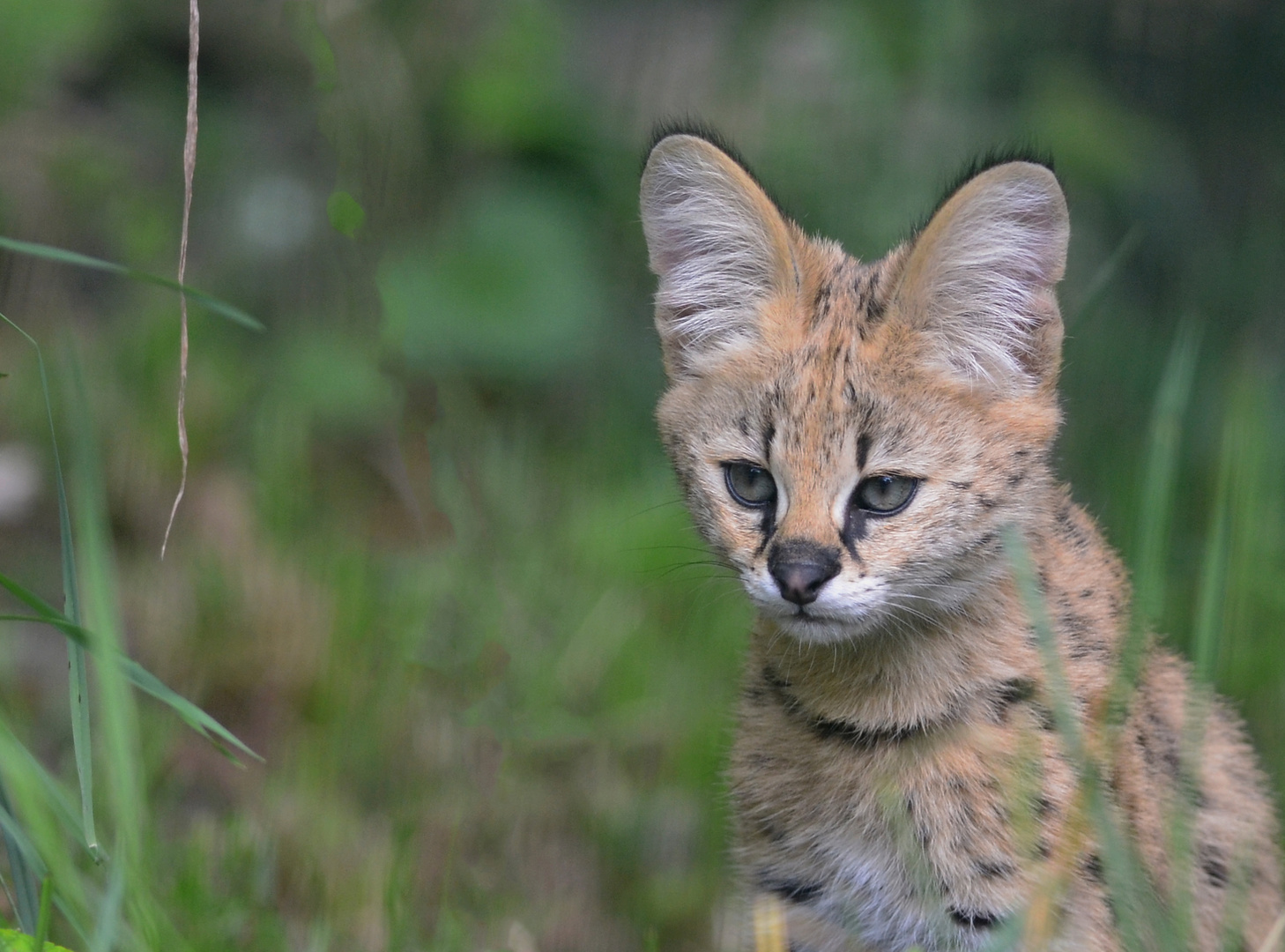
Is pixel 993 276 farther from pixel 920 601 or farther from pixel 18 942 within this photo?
pixel 18 942

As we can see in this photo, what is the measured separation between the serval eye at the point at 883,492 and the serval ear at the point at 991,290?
0.30 metres

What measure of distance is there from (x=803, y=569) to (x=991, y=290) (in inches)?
32.5

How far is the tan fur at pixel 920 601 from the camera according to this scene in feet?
9.84

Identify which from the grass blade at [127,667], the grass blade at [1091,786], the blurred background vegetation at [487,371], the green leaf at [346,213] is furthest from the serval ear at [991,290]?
the green leaf at [346,213]

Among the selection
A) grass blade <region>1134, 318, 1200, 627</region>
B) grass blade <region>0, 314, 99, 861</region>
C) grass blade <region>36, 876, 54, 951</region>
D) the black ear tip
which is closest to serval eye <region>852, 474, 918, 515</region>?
grass blade <region>1134, 318, 1200, 627</region>

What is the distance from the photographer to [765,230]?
10.8 feet

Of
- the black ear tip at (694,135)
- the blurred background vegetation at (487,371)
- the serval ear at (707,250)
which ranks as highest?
the black ear tip at (694,135)

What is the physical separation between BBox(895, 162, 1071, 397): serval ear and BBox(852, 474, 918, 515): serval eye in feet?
0.98

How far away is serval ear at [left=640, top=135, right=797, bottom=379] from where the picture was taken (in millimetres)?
3299

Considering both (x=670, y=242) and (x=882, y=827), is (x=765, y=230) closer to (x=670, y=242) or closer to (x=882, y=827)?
(x=670, y=242)

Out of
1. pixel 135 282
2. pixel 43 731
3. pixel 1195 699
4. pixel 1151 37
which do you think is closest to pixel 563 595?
pixel 43 731

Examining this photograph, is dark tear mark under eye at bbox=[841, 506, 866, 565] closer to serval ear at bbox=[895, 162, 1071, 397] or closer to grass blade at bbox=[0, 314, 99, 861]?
serval ear at bbox=[895, 162, 1071, 397]

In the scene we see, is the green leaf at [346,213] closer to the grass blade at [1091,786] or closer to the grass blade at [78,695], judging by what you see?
the grass blade at [78,695]

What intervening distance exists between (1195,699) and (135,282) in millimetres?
5423
